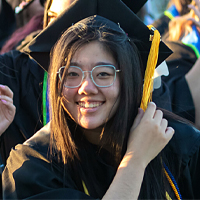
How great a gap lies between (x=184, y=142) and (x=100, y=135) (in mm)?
475

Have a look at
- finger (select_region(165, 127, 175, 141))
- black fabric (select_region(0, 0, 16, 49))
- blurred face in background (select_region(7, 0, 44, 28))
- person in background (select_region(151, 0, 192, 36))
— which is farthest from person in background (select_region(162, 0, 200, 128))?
black fabric (select_region(0, 0, 16, 49))

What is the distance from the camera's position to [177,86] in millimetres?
2918

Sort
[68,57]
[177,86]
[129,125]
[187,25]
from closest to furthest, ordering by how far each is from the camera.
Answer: [68,57], [129,125], [177,86], [187,25]

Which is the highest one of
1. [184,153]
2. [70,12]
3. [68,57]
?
[70,12]

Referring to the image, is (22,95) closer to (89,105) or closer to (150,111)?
(89,105)

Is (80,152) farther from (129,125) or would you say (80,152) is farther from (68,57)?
(68,57)

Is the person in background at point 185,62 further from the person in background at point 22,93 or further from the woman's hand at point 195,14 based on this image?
the person in background at point 22,93

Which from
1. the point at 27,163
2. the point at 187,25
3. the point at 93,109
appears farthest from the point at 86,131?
the point at 187,25

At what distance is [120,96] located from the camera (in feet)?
5.49

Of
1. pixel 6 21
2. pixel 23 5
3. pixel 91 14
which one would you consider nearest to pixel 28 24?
pixel 23 5

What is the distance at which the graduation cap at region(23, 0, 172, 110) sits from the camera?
1.74 metres

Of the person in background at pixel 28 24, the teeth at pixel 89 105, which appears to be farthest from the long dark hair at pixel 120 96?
the person in background at pixel 28 24

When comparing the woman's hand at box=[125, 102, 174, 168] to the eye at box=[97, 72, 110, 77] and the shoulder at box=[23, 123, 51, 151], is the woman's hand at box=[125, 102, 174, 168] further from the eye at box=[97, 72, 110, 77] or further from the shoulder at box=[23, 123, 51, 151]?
the shoulder at box=[23, 123, 51, 151]

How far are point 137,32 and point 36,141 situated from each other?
0.81 m
